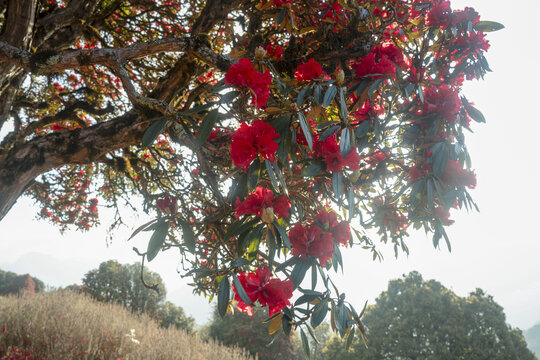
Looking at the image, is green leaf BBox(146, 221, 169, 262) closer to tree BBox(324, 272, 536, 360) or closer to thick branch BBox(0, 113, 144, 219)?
thick branch BBox(0, 113, 144, 219)

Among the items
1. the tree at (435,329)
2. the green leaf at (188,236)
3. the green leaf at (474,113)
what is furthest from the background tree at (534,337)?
the green leaf at (188,236)

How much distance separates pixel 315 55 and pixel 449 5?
0.67 metres

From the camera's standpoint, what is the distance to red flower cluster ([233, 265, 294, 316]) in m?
1.10

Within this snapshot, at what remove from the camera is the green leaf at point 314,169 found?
1.07 m

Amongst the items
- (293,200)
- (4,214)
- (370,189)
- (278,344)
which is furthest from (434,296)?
(4,214)

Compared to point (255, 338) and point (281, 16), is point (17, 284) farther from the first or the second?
point (281, 16)

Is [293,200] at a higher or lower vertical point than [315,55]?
lower

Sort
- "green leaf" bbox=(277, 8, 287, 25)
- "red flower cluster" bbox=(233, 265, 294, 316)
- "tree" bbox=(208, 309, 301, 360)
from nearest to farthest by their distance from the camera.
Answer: "red flower cluster" bbox=(233, 265, 294, 316) → "green leaf" bbox=(277, 8, 287, 25) → "tree" bbox=(208, 309, 301, 360)

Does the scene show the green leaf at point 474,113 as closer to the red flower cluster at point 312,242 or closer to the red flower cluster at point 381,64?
the red flower cluster at point 381,64

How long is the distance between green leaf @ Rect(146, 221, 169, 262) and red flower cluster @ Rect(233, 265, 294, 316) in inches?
14.0

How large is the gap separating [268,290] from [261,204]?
13.5 inches

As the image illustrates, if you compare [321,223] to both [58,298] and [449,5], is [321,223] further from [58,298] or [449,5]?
[58,298]

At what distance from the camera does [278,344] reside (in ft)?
30.4

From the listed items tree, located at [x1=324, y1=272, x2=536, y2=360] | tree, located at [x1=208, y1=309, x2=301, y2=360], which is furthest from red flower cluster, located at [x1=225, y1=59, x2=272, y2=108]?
tree, located at [x1=208, y1=309, x2=301, y2=360]
